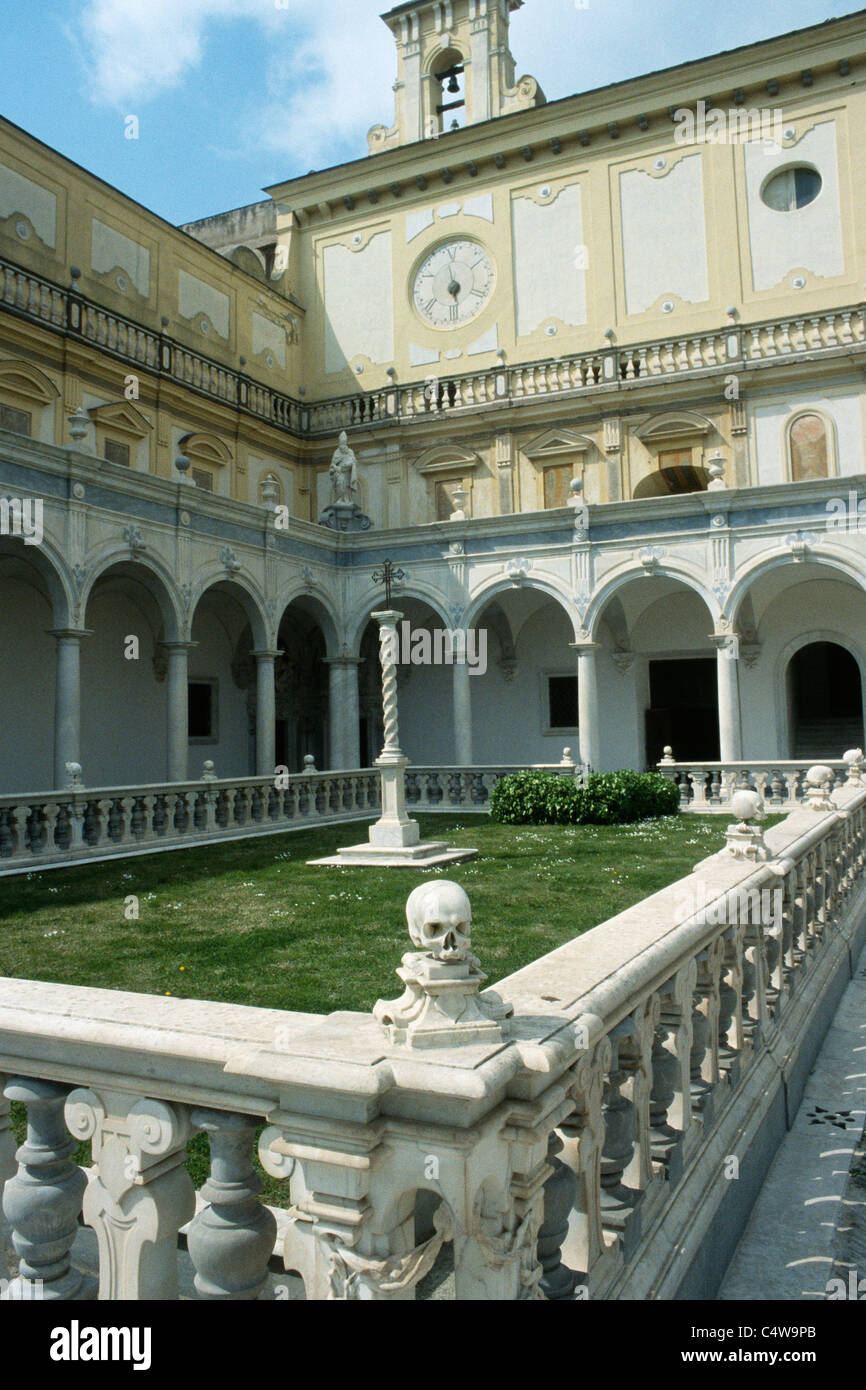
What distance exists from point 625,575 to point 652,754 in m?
5.96

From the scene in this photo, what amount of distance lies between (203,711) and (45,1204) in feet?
70.1

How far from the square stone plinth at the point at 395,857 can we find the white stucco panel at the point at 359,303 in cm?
1912

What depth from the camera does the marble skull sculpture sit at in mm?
2113

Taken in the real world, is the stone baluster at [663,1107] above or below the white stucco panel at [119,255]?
below

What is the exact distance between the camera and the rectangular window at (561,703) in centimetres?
2455

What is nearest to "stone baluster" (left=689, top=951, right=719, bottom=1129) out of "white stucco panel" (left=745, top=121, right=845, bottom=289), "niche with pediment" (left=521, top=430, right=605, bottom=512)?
"niche with pediment" (left=521, top=430, right=605, bottom=512)

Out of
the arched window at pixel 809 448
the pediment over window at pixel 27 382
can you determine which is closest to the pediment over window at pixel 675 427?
the arched window at pixel 809 448

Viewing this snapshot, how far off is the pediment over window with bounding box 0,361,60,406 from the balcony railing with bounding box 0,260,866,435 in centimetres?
98

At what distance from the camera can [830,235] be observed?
22.7 meters

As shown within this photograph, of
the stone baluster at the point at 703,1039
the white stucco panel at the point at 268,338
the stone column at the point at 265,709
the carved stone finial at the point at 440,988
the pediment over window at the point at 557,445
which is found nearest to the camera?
the carved stone finial at the point at 440,988

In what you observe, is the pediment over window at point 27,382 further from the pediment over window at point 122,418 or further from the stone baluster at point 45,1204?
the stone baluster at point 45,1204

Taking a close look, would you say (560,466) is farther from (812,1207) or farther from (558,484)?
(812,1207)

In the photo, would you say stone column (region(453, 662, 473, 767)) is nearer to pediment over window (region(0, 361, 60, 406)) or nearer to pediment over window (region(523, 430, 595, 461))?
pediment over window (region(523, 430, 595, 461))

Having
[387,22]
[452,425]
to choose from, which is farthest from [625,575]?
[387,22]
